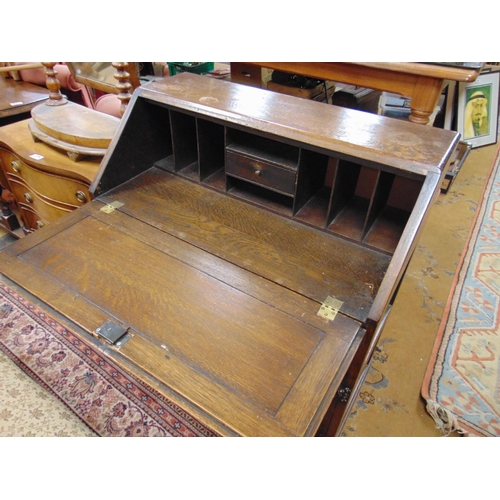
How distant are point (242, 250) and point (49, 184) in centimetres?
100

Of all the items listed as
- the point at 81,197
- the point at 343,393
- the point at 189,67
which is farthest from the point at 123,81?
the point at 189,67

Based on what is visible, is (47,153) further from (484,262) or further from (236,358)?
(484,262)

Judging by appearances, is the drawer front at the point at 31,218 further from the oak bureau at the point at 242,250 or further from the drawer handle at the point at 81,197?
the oak bureau at the point at 242,250

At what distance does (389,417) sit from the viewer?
1.33m

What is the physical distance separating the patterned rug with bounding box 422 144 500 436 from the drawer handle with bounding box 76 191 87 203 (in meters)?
1.50

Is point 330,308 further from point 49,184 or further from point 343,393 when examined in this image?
point 49,184

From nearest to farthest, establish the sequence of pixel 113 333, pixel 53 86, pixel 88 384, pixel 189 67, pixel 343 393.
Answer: pixel 113 333
pixel 343 393
pixel 88 384
pixel 53 86
pixel 189 67

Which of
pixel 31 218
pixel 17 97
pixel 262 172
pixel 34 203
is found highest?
pixel 262 172

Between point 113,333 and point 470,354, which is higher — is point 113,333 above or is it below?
above

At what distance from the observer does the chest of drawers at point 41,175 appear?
147cm

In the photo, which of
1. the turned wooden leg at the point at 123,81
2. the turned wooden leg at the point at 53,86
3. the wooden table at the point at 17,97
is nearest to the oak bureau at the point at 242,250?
the turned wooden leg at the point at 123,81

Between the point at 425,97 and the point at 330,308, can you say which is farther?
the point at 425,97

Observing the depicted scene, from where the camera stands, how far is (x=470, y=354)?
4.99 feet

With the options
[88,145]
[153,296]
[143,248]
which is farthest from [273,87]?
[153,296]
